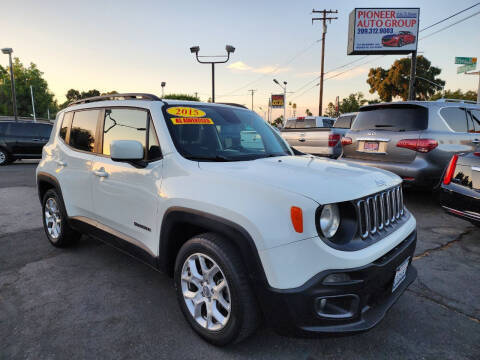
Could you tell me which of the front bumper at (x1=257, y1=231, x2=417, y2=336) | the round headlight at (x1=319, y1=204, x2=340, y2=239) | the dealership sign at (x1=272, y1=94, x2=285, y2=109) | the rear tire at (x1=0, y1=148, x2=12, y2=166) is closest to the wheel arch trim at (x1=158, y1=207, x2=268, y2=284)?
the front bumper at (x1=257, y1=231, x2=417, y2=336)

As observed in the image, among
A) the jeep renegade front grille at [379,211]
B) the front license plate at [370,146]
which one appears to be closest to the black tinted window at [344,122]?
the front license plate at [370,146]

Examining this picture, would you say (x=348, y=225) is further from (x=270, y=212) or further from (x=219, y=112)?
(x=219, y=112)

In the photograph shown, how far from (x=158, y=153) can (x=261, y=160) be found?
0.85m

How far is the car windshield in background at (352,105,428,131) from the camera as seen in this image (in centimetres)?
560

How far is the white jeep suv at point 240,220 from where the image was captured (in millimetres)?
1821

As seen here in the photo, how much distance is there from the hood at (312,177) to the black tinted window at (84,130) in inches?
→ 65.9

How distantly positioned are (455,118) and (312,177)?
5318 mm

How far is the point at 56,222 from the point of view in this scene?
409 centimetres

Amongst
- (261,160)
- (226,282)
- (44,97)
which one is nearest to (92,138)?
(261,160)

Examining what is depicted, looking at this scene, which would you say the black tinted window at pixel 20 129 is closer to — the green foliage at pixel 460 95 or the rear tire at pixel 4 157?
the rear tire at pixel 4 157

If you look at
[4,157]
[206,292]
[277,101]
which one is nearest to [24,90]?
[277,101]

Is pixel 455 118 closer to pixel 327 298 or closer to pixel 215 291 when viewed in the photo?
pixel 327 298

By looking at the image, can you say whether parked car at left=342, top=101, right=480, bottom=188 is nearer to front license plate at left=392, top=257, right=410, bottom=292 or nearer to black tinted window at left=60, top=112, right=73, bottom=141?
front license plate at left=392, top=257, right=410, bottom=292

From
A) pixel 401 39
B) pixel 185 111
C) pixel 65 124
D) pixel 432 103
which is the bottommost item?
pixel 65 124
